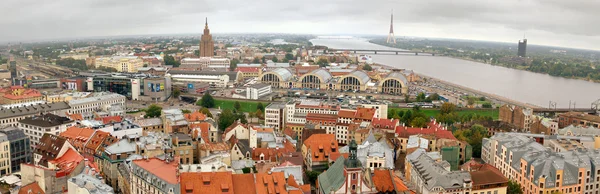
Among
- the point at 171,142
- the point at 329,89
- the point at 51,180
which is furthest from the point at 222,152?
the point at 329,89

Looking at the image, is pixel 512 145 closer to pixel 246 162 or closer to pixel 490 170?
pixel 490 170

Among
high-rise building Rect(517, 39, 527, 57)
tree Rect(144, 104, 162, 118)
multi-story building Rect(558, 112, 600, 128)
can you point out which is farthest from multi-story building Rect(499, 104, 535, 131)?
high-rise building Rect(517, 39, 527, 57)

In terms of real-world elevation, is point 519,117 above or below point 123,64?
below

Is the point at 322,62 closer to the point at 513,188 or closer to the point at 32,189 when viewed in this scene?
the point at 513,188

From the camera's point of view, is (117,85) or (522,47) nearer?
(117,85)

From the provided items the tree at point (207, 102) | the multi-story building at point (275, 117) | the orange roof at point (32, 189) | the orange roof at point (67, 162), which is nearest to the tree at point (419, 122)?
the multi-story building at point (275, 117)

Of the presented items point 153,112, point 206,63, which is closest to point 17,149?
point 153,112

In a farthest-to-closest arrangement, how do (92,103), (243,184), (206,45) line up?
(206,45), (92,103), (243,184)
